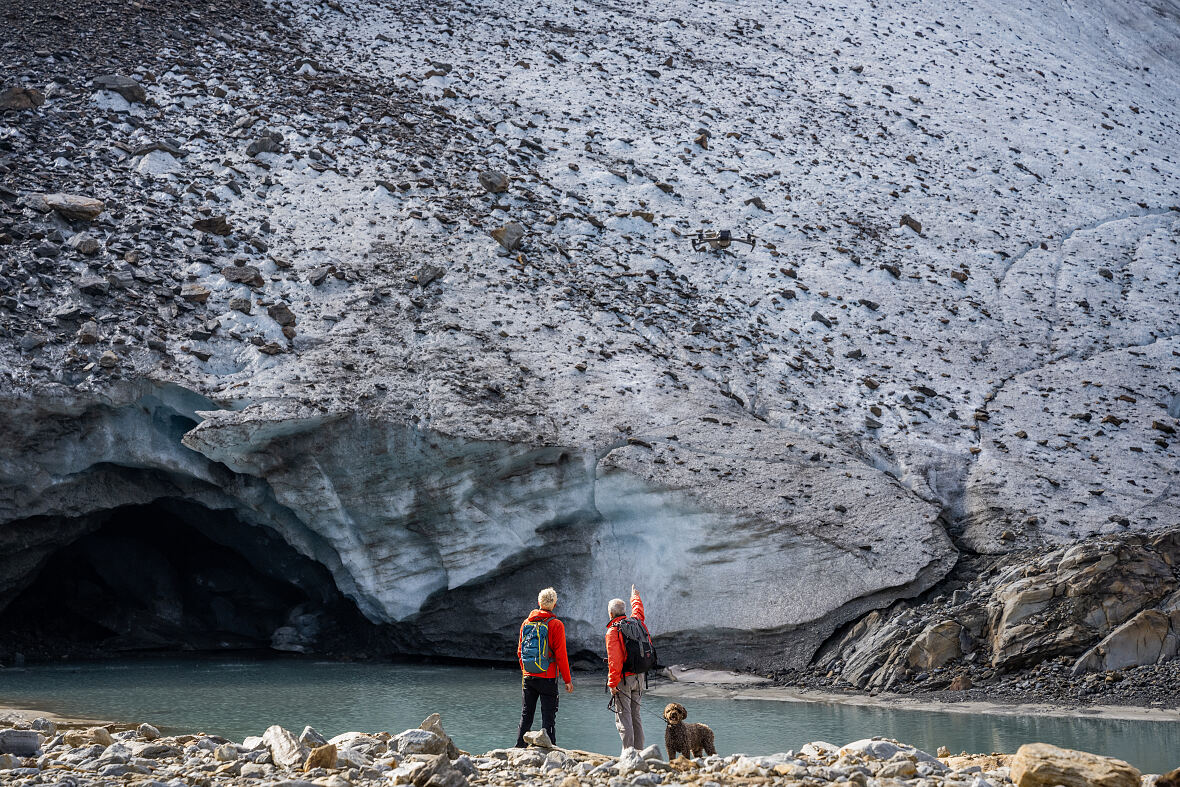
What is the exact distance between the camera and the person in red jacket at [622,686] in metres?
6.80

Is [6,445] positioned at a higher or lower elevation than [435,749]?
higher

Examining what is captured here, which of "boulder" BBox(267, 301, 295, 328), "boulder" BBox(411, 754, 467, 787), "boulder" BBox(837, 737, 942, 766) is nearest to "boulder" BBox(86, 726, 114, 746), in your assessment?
"boulder" BBox(411, 754, 467, 787)

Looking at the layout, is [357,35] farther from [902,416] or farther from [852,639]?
[852,639]

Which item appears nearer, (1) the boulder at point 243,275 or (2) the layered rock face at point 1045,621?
(2) the layered rock face at point 1045,621

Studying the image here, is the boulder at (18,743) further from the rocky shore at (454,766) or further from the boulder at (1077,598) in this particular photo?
the boulder at (1077,598)

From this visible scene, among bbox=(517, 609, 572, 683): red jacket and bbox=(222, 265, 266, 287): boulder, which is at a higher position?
bbox=(222, 265, 266, 287): boulder

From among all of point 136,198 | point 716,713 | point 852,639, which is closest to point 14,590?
point 136,198

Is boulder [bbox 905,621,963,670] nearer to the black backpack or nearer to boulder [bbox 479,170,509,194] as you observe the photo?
the black backpack

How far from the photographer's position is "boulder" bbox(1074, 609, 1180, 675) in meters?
10.2

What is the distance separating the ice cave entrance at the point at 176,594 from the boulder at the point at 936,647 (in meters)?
7.77

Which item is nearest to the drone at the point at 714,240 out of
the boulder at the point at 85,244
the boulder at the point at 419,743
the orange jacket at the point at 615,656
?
the boulder at the point at 85,244

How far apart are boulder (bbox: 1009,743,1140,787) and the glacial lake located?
2.32m

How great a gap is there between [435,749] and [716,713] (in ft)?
14.7

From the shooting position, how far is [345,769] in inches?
212
